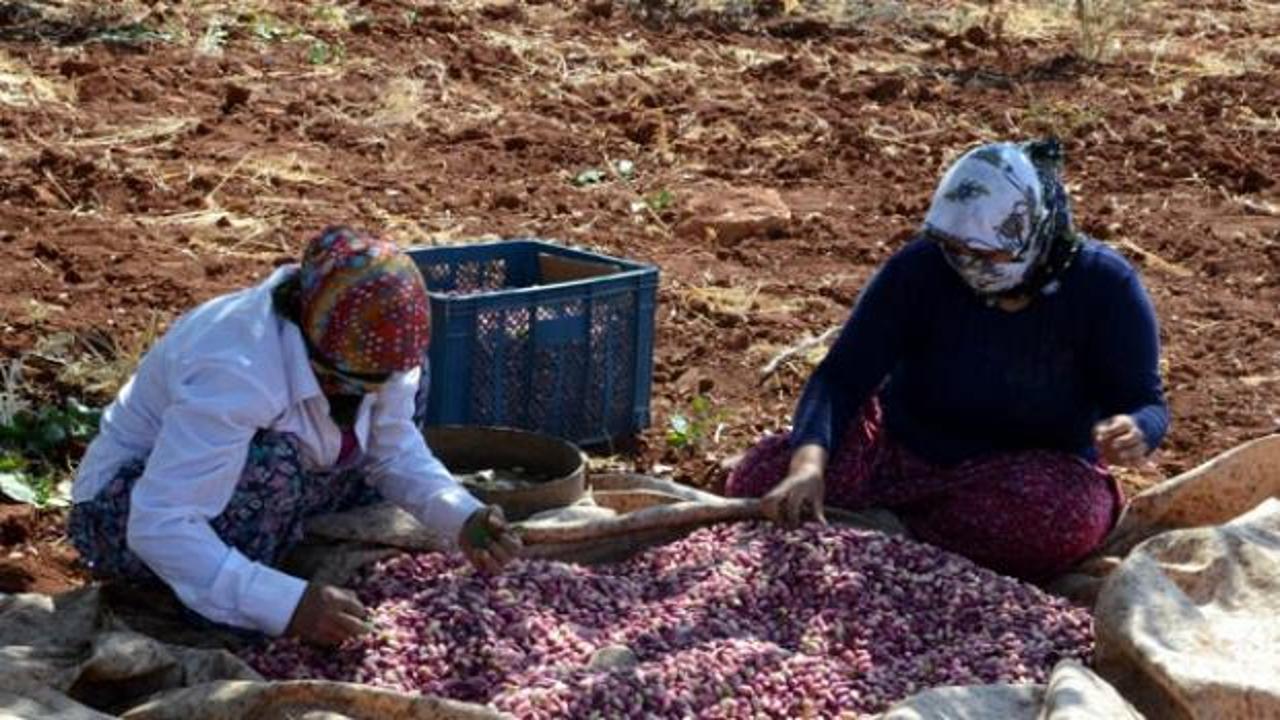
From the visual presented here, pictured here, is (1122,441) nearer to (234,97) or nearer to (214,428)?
(214,428)

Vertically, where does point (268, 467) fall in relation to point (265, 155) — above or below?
above

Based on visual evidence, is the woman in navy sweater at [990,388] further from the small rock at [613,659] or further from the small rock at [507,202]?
the small rock at [507,202]

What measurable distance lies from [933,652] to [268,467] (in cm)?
136

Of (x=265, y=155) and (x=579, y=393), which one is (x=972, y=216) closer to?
(x=579, y=393)

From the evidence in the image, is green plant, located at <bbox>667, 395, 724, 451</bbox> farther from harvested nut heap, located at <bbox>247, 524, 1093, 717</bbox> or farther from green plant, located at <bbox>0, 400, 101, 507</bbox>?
green plant, located at <bbox>0, 400, 101, 507</bbox>

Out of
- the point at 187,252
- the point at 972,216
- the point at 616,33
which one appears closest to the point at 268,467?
the point at 972,216

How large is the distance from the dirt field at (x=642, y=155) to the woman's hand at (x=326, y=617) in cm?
111

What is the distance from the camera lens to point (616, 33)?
12.3m

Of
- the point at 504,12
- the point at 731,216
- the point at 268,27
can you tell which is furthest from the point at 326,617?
the point at 504,12

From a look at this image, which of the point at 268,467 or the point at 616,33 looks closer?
the point at 268,467

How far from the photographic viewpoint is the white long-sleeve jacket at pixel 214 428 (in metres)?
4.40

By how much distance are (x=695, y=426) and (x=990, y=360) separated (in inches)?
57.8

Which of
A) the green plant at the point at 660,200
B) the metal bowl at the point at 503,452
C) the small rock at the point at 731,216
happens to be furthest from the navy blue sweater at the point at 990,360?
the green plant at the point at 660,200

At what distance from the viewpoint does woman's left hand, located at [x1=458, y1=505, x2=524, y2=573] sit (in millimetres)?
4781
